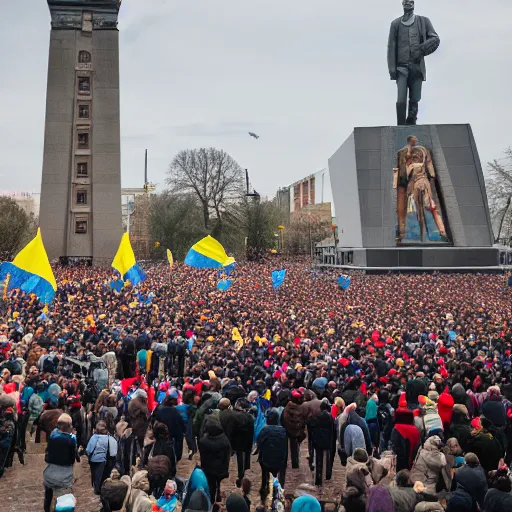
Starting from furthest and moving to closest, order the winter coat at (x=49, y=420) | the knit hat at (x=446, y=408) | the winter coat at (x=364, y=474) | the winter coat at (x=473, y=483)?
1. the knit hat at (x=446, y=408)
2. the winter coat at (x=49, y=420)
3. the winter coat at (x=473, y=483)
4. the winter coat at (x=364, y=474)

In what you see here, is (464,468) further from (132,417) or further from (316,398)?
(132,417)

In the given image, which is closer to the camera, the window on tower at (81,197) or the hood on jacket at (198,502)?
the hood on jacket at (198,502)

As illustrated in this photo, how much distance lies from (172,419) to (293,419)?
5.26 ft

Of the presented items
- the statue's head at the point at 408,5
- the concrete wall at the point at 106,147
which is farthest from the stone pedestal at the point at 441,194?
the concrete wall at the point at 106,147

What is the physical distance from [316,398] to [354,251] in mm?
35396

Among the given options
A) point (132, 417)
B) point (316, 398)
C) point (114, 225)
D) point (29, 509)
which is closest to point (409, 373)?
point (316, 398)

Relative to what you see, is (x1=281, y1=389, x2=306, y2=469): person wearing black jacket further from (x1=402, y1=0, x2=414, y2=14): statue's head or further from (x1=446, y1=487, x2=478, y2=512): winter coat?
(x1=402, y1=0, x2=414, y2=14): statue's head

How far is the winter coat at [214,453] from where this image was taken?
8.28 metres

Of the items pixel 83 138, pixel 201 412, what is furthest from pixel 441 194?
pixel 201 412

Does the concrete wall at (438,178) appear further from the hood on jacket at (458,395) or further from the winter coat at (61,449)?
the winter coat at (61,449)

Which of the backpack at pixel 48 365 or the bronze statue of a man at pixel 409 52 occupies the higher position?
the bronze statue of a man at pixel 409 52

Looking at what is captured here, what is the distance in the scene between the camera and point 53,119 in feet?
174

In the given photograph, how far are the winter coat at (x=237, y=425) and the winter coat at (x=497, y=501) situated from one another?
3502 millimetres

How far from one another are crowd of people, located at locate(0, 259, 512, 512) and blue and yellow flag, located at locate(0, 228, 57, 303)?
3.46ft
